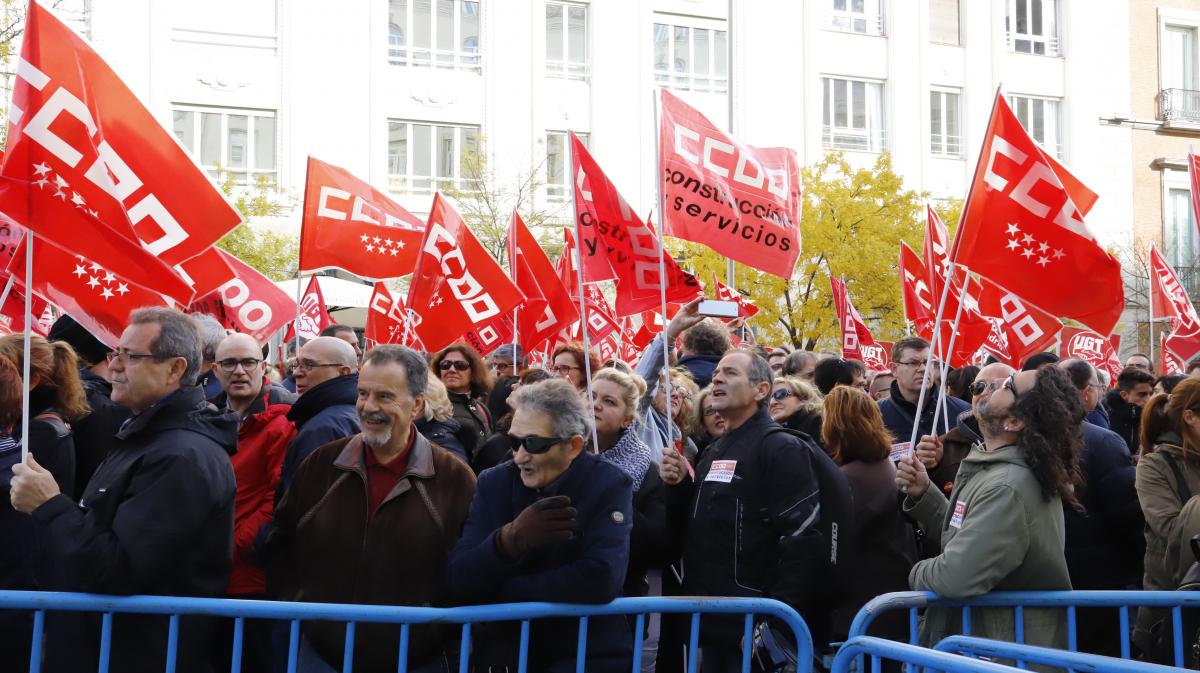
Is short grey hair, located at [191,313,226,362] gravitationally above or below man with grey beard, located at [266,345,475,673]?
above

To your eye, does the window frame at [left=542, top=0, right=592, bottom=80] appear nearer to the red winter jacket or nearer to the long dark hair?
the red winter jacket

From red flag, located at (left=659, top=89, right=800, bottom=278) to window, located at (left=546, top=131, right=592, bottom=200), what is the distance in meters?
22.8

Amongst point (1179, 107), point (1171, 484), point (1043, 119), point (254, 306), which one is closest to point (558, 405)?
point (1171, 484)

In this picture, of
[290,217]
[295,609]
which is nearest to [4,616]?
[295,609]

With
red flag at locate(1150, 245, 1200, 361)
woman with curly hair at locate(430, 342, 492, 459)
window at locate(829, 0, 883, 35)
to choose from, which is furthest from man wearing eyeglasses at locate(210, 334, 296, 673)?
window at locate(829, 0, 883, 35)

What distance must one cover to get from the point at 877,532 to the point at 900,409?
2292 mm

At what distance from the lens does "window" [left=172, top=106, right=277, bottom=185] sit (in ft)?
94.3

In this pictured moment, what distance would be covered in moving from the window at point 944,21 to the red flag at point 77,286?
33.5 metres

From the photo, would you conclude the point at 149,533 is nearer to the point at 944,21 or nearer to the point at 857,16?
the point at 857,16

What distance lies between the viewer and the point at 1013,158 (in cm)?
670

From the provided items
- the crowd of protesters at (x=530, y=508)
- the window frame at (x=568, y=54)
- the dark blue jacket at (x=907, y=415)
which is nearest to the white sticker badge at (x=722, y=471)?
the crowd of protesters at (x=530, y=508)

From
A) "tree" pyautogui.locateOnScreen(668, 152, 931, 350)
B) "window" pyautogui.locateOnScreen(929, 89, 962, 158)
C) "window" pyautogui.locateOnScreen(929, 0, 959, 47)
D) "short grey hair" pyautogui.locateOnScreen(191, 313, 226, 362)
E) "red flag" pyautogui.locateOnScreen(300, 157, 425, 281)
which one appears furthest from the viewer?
"window" pyautogui.locateOnScreen(929, 0, 959, 47)

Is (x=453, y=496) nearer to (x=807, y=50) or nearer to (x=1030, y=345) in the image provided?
(x=1030, y=345)

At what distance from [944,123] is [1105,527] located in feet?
103
